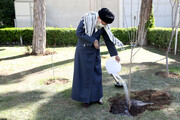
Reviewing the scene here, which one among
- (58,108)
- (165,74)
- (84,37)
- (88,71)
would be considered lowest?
(58,108)

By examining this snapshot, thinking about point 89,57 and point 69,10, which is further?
point 69,10

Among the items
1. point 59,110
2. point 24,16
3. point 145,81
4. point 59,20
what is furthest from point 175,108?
point 24,16

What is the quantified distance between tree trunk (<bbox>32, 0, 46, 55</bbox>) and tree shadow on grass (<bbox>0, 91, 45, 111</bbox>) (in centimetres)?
454

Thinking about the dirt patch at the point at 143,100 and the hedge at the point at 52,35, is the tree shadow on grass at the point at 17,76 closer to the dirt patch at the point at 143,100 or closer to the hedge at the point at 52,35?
the dirt patch at the point at 143,100

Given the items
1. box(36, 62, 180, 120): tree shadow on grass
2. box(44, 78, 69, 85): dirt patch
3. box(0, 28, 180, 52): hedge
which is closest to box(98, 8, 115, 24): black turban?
box(36, 62, 180, 120): tree shadow on grass

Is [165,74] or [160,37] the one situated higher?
[160,37]

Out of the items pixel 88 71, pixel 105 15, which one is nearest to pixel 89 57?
pixel 88 71

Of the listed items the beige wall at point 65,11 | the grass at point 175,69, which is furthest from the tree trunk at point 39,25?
the beige wall at point 65,11

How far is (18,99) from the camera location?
12.6 feet

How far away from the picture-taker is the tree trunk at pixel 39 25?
8297 mm

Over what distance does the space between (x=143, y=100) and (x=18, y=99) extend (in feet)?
7.96

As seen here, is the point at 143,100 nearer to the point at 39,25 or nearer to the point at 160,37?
the point at 39,25

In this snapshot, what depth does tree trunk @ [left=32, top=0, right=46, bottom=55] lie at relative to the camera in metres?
8.30

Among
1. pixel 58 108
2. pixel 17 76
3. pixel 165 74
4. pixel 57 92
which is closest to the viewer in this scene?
pixel 58 108
